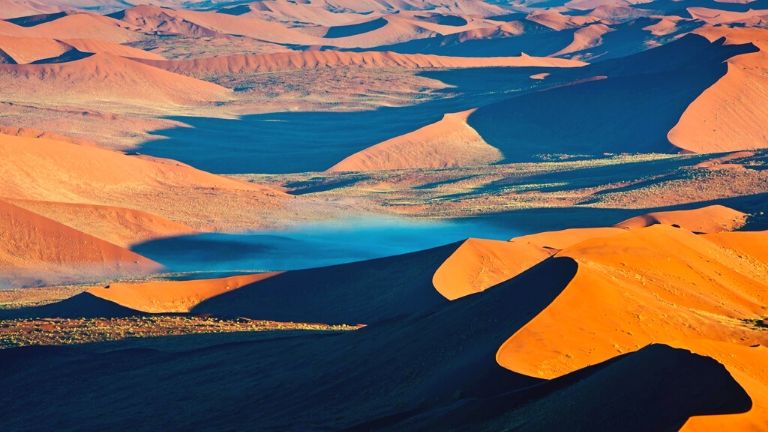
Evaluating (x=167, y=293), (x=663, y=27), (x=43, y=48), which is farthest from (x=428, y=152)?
(x=663, y=27)

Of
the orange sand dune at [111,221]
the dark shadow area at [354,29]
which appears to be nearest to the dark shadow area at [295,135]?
the orange sand dune at [111,221]

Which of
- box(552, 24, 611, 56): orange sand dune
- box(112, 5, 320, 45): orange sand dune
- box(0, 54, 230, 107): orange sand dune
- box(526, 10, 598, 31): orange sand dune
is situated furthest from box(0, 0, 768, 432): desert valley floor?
box(112, 5, 320, 45): orange sand dune

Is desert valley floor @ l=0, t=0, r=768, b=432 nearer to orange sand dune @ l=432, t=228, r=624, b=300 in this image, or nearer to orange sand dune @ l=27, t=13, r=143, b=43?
orange sand dune @ l=432, t=228, r=624, b=300

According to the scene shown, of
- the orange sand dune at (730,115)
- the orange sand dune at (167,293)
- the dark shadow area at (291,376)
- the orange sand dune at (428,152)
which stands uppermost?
the dark shadow area at (291,376)

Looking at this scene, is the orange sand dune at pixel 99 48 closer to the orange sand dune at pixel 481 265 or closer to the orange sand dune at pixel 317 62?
the orange sand dune at pixel 317 62

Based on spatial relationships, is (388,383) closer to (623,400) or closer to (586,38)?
(623,400)
